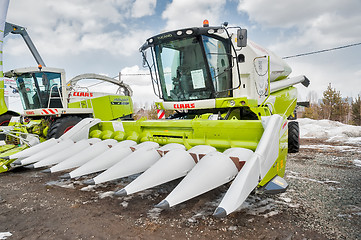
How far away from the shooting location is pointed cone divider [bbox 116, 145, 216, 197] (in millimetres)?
2062

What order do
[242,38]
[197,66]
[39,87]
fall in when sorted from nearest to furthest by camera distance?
[242,38]
[197,66]
[39,87]

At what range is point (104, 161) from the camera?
8.95 feet

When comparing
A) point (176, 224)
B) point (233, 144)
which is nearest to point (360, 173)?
point (233, 144)

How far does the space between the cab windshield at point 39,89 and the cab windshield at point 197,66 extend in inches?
162

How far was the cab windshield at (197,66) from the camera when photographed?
417 centimetres

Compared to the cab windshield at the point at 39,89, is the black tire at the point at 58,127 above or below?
below

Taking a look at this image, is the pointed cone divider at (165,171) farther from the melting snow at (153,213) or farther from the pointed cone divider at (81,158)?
the pointed cone divider at (81,158)

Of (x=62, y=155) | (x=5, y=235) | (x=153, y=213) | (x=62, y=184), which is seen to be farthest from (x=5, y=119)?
(x=153, y=213)

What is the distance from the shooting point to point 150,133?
355 cm

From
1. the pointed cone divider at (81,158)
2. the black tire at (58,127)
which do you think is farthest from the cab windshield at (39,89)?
the pointed cone divider at (81,158)

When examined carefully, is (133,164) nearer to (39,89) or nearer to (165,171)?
(165,171)

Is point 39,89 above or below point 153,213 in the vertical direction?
above

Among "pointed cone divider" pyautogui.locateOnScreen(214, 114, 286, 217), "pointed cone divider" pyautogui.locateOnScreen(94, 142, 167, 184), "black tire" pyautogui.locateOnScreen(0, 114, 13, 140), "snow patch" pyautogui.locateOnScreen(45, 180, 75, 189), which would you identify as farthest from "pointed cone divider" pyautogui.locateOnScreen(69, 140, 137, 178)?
"black tire" pyautogui.locateOnScreen(0, 114, 13, 140)

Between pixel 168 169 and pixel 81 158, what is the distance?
1.30 metres
